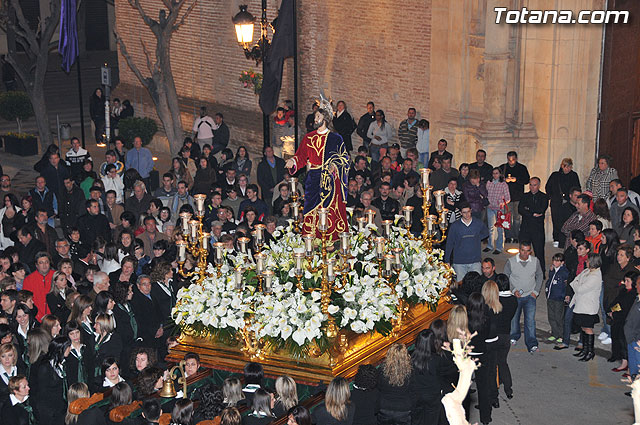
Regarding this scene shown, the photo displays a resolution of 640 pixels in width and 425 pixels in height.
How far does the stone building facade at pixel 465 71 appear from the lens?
21.3 meters

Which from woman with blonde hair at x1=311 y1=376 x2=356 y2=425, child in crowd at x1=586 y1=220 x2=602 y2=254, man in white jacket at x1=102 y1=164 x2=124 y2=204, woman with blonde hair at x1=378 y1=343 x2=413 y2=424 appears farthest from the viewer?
man in white jacket at x1=102 y1=164 x2=124 y2=204

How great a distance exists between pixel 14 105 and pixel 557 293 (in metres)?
23.8

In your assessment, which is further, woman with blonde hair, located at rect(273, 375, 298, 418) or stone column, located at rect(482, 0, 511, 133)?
stone column, located at rect(482, 0, 511, 133)

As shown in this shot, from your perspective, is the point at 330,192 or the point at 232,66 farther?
the point at 232,66

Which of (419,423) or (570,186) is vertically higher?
(570,186)

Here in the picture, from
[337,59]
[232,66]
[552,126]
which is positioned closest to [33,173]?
[232,66]

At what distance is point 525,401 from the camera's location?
Answer: 1407 cm

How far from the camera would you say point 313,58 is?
92.5ft

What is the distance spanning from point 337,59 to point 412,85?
10.2 feet

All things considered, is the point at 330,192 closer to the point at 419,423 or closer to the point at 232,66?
the point at 419,423

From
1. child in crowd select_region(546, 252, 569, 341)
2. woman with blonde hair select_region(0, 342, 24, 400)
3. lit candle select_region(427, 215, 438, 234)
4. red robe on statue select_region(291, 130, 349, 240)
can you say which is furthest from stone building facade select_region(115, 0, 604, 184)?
woman with blonde hair select_region(0, 342, 24, 400)

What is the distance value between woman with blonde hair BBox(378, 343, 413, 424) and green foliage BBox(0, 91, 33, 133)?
25.8m

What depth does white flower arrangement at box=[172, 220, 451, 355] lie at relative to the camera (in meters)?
12.2

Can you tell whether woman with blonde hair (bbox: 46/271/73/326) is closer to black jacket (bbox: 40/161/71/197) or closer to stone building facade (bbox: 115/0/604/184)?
black jacket (bbox: 40/161/71/197)
